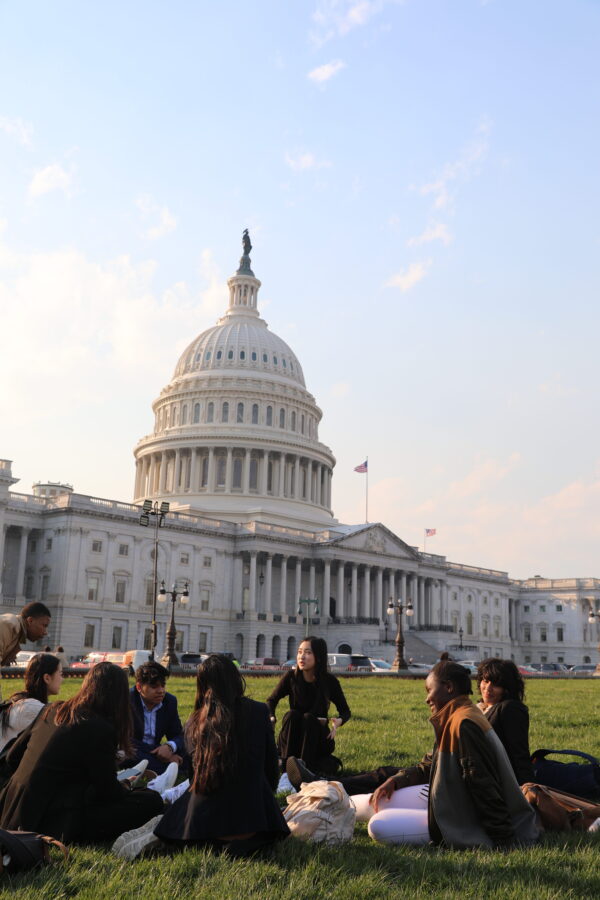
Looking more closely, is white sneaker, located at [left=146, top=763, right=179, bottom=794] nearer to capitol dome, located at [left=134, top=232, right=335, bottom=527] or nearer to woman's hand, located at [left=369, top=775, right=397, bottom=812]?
woman's hand, located at [left=369, top=775, right=397, bottom=812]

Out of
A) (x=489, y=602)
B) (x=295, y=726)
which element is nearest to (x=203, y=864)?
(x=295, y=726)

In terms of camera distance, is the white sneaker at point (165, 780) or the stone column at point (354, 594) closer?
the white sneaker at point (165, 780)

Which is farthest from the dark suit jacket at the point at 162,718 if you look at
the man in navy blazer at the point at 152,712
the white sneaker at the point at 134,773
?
the white sneaker at the point at 134,773

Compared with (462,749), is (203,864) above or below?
below

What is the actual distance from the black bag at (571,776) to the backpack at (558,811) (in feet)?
4.58

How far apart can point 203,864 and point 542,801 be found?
387 cm

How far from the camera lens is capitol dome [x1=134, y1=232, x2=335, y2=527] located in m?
107

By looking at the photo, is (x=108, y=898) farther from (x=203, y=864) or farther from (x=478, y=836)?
(x=478, y=836)

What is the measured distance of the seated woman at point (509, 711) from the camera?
1053 centimetres

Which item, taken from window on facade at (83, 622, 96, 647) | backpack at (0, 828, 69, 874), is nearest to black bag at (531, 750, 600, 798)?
backpack at (0, 828, 69, 874)

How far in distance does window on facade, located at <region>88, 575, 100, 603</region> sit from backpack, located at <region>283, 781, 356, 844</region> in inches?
2965

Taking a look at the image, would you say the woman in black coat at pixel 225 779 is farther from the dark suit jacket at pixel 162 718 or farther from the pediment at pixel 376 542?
the pediment at pixel 376 542

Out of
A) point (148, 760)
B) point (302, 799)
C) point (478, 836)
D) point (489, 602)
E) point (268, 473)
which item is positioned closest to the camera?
point (478, 836)

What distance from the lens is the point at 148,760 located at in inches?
465
